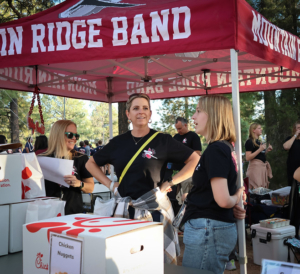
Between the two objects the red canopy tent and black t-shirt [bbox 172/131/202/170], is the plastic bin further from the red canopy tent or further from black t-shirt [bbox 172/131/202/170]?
black t-shirt [bbox 172/131/202/170]

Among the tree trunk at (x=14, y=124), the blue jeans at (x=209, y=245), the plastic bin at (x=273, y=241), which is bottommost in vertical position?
the plastic bin at (x=273, y=241)

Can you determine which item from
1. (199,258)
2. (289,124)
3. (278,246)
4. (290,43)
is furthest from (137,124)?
(289,124)

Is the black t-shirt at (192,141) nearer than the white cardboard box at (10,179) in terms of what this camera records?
No

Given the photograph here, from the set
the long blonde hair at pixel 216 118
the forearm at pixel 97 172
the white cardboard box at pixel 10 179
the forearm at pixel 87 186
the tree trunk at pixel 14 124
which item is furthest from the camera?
the tree trunk at pixel 14 124

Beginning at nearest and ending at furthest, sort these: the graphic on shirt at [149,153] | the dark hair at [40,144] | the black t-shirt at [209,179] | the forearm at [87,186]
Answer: the black t-shirt at [209,179] < the graphic on shirt at [149,153] < the forearm at [87,186] < the dark hair at [40,144]

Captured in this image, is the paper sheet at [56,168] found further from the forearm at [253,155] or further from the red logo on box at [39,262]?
the forearm at [253,155]

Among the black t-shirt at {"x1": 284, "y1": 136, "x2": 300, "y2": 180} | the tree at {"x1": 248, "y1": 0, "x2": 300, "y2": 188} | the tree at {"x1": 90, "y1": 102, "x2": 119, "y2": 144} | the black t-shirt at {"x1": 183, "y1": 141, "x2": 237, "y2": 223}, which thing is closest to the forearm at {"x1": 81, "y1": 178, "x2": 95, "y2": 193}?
the black t-shirt at {"x1": 183, "y1": 141, "x2": 237, "y2": 223}

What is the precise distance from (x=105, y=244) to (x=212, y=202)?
3.35 feet

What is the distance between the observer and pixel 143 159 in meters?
2.48

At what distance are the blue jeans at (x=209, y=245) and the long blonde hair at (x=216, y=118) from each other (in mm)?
506

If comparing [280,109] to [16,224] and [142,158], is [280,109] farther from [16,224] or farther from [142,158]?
[16,224]

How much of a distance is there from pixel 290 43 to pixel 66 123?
2.39 m

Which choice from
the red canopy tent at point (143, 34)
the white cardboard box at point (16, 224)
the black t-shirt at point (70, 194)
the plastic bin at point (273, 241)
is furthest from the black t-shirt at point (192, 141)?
the white cardboard box at point (16, 224)

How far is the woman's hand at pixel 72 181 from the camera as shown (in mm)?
2889
